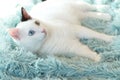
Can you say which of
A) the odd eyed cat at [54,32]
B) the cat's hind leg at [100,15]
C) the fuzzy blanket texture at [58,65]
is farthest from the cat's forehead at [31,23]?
the cat's hind leg at [100,15]

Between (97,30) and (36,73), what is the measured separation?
1.73 feet

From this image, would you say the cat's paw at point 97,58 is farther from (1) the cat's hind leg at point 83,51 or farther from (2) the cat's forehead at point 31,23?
(2) the cat's forehead at point 31,23

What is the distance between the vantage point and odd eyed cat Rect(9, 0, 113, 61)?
4.01ft

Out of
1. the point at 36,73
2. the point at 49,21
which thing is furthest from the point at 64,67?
the point at 49,21

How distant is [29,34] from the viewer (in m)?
1.22

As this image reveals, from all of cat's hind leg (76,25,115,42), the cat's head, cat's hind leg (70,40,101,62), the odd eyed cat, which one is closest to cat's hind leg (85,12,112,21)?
the odd eyed cat

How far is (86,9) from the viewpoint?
1676mm

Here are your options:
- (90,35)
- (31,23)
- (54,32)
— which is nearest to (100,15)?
(90,35)

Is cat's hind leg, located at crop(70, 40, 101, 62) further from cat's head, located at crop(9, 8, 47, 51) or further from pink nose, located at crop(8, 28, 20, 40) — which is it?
pink nose, located at crop(8, 28, 20, 40)

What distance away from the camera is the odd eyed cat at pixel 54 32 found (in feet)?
4.01

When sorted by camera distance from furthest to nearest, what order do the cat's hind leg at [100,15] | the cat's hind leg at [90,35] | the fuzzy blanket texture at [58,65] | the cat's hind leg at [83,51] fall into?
the cat's hind leg at [100,15] < the cat's hind leg at [90,35] < the cat's hind leg at [83,51] < the fuzzy blanket texture at [58,65]

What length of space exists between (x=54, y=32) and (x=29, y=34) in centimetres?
16

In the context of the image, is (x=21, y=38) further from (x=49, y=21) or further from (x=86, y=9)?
(x=86, y=9)

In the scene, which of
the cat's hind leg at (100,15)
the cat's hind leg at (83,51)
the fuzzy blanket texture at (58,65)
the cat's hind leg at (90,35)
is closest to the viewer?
the fuzzy blanket texture at (58,65)
